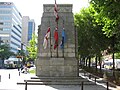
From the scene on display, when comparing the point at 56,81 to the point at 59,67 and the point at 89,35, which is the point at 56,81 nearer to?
the point at 59,67

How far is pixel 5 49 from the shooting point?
338 ft

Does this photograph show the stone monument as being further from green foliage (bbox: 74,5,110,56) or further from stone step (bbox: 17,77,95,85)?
green foliage (bbox: 74,5,110,56)

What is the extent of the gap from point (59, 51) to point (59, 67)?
1.81 metres

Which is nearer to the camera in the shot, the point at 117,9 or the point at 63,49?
the point at 117,9

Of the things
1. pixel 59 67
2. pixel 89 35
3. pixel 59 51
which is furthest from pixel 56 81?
pixel 89 35

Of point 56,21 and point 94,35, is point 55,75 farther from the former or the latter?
point 94,35

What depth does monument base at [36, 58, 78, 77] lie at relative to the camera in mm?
30594

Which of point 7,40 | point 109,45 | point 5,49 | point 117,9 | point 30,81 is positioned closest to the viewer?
point 117,9

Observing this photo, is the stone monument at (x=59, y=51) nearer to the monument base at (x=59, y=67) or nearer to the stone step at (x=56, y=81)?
the monument base at (x=59, y=67)

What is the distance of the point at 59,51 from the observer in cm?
3145

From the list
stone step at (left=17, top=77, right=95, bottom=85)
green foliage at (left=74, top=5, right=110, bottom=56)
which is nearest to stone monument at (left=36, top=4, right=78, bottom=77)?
stone step at (left=17, top=77, right=95, bottom=85)

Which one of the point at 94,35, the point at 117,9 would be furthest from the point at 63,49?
the point at 117,9

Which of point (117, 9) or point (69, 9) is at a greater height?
point (69, 9)

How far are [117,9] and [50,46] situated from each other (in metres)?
13.8
